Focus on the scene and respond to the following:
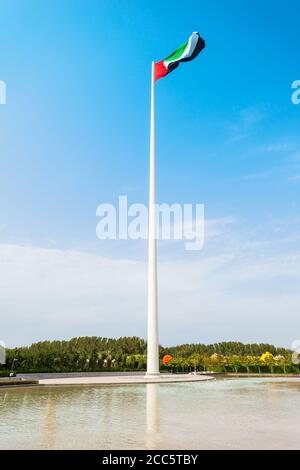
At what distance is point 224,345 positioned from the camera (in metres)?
82.0

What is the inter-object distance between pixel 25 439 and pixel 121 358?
42168 mm

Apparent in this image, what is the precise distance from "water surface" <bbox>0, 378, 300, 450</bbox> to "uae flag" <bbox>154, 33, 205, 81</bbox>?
23268mm

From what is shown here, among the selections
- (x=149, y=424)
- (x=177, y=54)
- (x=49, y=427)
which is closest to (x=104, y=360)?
(x=177, y=54)

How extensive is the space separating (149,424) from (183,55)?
26.5 meters

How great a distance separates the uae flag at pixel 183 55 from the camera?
1203 inches

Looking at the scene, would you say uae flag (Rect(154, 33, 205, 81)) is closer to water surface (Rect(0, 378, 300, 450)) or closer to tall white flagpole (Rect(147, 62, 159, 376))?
tall white flagpole (Rect(147, 62, 159, 376))

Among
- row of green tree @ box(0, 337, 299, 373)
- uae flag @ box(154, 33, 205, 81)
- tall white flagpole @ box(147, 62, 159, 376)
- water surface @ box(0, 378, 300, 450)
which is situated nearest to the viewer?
water surface @ box(0, 378, 300, 450)

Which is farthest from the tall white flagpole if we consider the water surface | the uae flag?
the water surface

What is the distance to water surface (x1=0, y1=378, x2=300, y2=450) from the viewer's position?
7.88 meters

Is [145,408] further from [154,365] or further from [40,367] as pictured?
[40,367]

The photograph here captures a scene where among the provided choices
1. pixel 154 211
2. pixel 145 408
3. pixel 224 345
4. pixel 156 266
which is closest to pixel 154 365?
pixel 156 266

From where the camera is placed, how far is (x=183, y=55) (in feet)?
102
